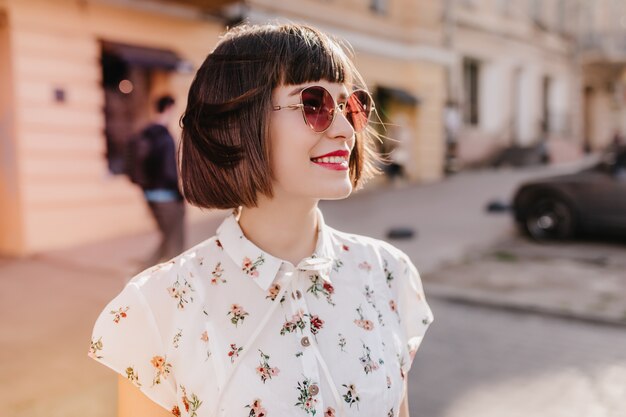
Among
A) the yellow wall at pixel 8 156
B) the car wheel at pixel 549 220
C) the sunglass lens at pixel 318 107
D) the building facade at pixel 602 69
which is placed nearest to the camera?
the sunglass lens at pixel 318 107

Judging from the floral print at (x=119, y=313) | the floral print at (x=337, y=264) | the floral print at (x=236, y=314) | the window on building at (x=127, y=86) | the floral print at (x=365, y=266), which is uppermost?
the window on building at (x=127, y=86)

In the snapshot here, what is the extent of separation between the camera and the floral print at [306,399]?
1395 millimetres

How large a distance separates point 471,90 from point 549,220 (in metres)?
12.6

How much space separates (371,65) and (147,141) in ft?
36.5

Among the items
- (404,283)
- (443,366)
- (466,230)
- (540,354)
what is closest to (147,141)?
(443,366)

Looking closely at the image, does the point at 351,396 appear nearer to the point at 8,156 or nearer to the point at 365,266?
the point at 365,266

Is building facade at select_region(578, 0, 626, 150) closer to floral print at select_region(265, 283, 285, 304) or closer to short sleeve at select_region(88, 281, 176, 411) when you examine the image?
floral print at select_region(265, 283, 285, 304)

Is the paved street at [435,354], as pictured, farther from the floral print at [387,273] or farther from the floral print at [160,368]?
the floral print at [160,368]

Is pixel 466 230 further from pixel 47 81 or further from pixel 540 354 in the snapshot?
pixel 47 81

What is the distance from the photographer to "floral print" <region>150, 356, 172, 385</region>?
140 centimetres

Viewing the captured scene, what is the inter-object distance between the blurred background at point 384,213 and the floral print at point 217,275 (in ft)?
2.44

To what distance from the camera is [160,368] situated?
4.61 ft

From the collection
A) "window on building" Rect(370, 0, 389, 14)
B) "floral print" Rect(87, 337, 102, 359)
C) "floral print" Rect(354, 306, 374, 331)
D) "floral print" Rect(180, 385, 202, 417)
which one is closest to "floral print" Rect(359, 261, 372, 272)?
"floral print" Rect(354, 306, 374, 331)

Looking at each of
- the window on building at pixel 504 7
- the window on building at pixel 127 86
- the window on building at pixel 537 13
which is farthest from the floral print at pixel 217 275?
the window on building at pixel 537 13
